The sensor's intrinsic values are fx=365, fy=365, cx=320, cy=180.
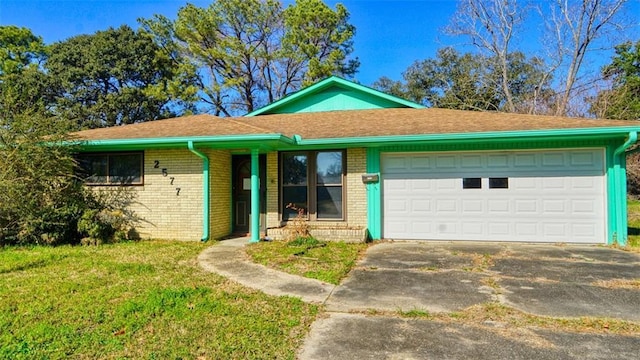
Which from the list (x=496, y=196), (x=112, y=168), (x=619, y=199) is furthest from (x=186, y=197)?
(x=619, y=199)

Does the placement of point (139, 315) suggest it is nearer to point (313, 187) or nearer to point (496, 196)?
point (313, 187)

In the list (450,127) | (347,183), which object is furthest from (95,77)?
(450,127)

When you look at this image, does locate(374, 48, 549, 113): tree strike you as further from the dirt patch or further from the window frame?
the dirt patch

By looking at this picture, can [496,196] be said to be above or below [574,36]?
below

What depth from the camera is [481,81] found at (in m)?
23.0

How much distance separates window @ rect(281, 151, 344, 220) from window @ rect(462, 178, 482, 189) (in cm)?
282

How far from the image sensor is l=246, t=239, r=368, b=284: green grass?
5.55 metres

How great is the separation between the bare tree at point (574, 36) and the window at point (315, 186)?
1766 cm

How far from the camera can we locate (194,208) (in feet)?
28.6

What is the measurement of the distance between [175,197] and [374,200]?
4782 millimetres

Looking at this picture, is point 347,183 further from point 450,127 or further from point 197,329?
point 197,329

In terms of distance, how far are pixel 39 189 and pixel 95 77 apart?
19.6 meters

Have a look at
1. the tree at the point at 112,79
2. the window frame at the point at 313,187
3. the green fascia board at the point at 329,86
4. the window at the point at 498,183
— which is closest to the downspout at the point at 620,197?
the window at the point at 498,183

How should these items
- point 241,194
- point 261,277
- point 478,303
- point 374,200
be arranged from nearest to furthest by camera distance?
point 478,303, point 261,277, point 374,200, point 241,194
